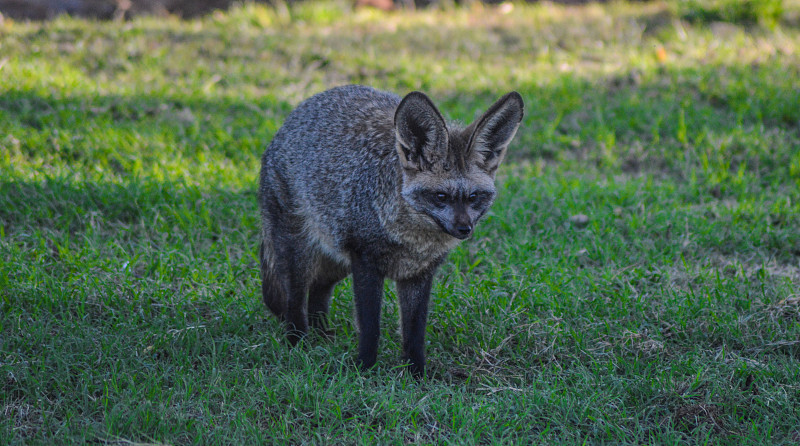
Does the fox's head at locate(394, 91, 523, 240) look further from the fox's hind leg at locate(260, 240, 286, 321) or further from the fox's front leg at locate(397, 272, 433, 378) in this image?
the fox's hind leg at locate(260, 240, 286, 321)

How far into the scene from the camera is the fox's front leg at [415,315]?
396cm

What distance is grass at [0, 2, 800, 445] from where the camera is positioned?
3484 mm

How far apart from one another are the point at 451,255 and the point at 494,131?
1.54 metres

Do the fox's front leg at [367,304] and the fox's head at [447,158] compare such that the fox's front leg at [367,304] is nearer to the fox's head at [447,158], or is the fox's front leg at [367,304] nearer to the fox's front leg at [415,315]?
the fox's front leg at [415,315]

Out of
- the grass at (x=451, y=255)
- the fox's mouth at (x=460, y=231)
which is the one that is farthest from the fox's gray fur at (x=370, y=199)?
the grass at (x=451, y=255)

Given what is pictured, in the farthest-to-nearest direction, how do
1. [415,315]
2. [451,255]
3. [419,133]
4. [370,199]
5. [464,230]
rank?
[451,255] → [415,315] → [370,199] → [419,133] → [464,230]

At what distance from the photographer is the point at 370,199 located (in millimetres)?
3820

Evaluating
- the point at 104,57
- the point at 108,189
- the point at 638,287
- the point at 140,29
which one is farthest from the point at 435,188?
the point at 140,29

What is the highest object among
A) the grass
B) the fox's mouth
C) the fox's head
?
the fox's head

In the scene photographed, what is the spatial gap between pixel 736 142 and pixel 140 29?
671 cm

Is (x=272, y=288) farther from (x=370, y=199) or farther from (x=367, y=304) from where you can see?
(x=370, y=199)

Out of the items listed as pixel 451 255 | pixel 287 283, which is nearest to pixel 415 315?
pixel 287 283

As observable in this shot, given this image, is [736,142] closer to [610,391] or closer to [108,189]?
[610,391]

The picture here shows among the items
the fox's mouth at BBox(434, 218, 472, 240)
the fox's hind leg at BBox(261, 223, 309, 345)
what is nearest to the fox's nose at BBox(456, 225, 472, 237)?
the fox's mouth at BBox(434, 218, 472, 240)
